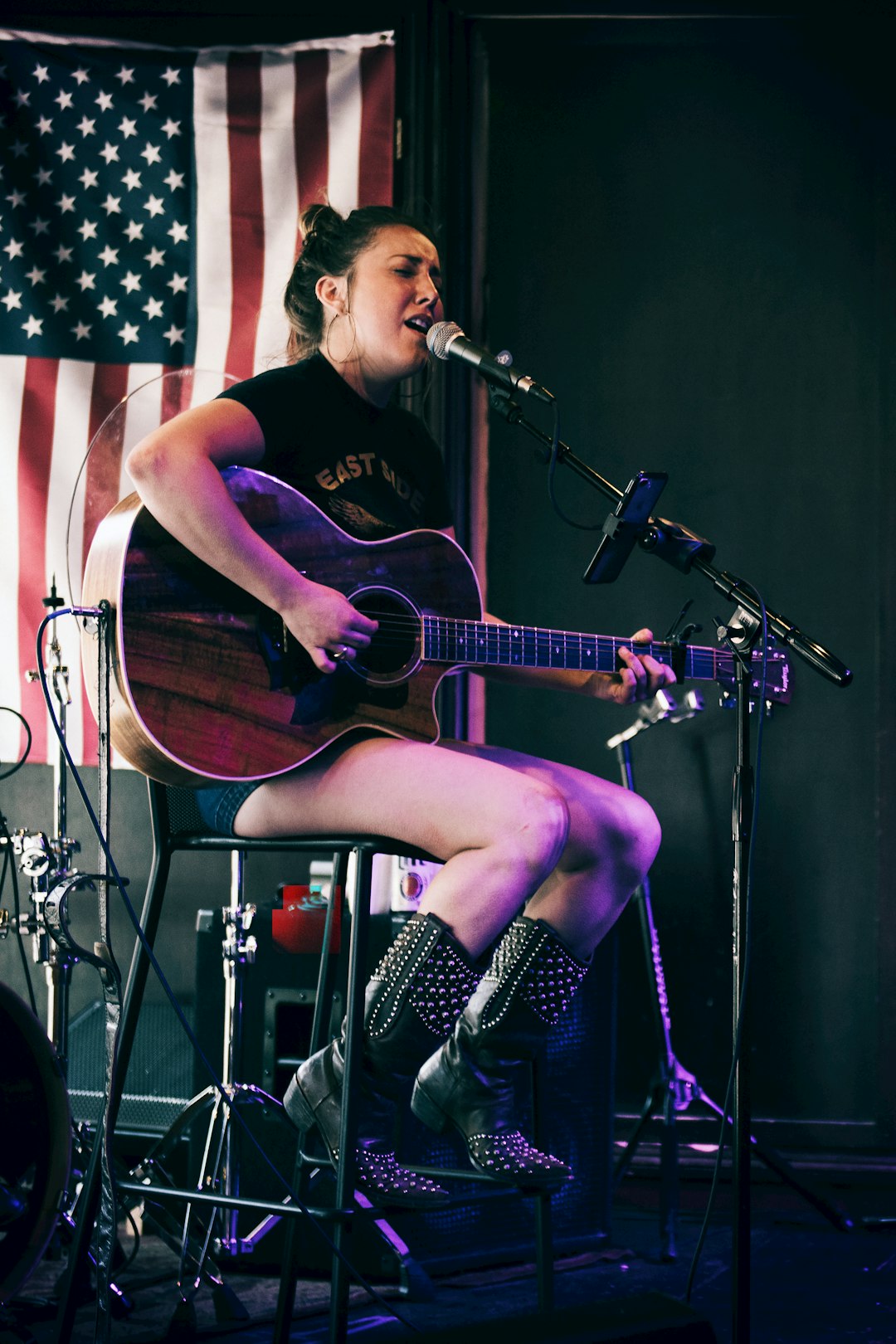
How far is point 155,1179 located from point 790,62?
3236 mm

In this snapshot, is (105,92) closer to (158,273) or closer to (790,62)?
(158,273)

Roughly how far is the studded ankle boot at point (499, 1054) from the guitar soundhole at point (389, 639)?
1.47 feet

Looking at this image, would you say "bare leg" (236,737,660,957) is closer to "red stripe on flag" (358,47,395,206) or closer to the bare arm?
the bare arm

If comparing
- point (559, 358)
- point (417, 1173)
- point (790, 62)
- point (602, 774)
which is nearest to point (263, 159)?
point (559, 358)

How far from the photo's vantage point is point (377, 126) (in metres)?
3.52

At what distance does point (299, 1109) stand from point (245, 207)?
2580 millimetres

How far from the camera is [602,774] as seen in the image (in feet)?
11.4

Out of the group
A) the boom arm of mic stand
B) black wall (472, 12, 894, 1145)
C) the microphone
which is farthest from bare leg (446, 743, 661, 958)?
black wall (472, 12, 894, 1145)

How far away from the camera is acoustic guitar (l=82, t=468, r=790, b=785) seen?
178cm

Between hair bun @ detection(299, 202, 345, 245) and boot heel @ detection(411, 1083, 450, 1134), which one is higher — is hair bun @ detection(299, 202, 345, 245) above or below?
above

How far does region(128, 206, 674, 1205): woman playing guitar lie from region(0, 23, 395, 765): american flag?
1.54 m

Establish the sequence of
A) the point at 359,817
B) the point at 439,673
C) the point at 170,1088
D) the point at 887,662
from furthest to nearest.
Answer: the point at 887,662
the point at 170,1088
the point at 439,673
the point at 359,817

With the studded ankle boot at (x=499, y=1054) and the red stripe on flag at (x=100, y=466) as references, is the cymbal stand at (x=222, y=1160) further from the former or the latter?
the red stripe on flag at (x=100, y=466)

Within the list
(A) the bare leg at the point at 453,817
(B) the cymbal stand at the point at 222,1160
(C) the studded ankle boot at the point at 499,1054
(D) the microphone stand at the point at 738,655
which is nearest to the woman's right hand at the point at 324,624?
(A) the bare leg at the point at 453,817
